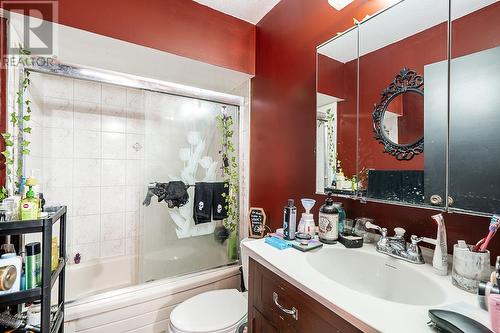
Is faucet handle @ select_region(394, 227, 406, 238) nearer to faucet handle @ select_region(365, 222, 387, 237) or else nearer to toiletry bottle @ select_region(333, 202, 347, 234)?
faucet handle @ select_region(365, 222, 387, 237)

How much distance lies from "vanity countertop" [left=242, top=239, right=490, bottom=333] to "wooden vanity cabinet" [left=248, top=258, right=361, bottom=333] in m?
0.03

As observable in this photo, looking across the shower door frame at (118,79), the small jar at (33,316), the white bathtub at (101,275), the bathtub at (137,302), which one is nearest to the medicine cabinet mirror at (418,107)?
the shower door frame at (118,79)

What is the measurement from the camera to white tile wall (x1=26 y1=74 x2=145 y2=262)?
2.02 metres

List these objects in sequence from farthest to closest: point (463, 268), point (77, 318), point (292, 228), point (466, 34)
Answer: point (77, 318) < point (292, 228) < point (466, 34) < point (463, 268)

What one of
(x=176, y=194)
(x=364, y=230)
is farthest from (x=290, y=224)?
(x=176, y=194)

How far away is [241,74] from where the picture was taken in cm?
199

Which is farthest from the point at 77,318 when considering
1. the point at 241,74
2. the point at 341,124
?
the point at 241,74

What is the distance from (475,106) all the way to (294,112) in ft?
3.03

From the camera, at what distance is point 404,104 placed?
37.1 inches

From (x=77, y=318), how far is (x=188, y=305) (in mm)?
655

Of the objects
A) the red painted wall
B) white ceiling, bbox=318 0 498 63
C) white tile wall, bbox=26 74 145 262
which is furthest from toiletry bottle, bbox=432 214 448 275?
white tile wall, bbox=26 74 145 262

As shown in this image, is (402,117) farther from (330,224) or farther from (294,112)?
(294,112)

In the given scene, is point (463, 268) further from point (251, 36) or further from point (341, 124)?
point (251, 36)

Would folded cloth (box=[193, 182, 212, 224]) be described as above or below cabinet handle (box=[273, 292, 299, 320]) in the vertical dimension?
above
